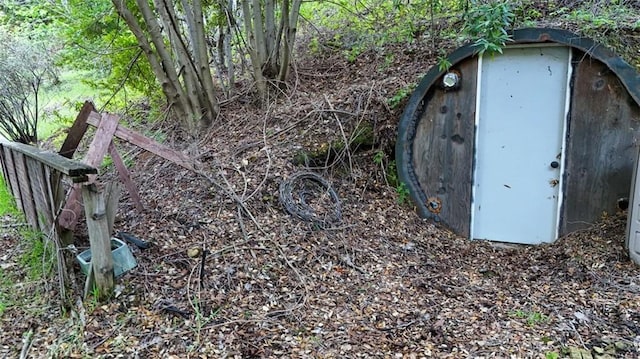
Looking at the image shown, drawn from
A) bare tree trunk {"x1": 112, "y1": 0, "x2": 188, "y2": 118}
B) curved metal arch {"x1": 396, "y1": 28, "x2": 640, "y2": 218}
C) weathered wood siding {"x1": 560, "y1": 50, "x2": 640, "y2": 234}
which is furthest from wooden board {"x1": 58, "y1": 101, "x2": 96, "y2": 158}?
weathered wood siding {"x1": 560, "y1": 50, "x2": 640, "y2": 234}

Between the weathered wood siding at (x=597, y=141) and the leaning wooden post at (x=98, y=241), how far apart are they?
154 inches

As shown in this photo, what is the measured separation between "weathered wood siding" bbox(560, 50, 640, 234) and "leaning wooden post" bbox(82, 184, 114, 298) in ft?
12.8

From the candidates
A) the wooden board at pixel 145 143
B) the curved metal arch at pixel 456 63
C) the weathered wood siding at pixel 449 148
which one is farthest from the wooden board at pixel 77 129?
the weathered wood siding at pixel 449 148

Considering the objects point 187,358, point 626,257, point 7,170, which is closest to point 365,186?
point 626,257

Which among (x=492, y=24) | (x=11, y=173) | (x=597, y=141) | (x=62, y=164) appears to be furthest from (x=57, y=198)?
(x=597, y=141)

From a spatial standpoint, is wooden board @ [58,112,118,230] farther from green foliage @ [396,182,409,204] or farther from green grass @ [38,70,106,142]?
green grass @ [38,70,106,142]

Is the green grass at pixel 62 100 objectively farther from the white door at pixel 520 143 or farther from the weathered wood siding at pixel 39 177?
the white door at pixel 520 143

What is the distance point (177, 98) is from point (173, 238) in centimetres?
241

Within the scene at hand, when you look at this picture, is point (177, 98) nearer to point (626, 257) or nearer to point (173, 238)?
point (173, 238)

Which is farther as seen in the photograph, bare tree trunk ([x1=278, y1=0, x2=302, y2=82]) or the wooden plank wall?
bare tree trunk ([x1=278, y1=0, x2=302, y2=82])

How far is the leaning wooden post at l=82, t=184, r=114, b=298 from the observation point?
8.41 ft

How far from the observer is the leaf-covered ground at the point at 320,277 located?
2.53 meters

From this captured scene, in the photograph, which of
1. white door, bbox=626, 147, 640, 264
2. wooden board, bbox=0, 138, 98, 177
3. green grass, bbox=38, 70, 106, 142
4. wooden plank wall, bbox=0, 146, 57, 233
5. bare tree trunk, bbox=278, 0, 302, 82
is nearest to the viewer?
wooden board, bbox=0, 138, 98, 177

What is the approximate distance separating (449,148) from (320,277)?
2.08 metres
